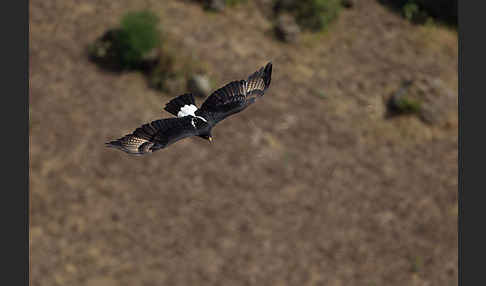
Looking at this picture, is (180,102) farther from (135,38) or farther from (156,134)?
(135,38)

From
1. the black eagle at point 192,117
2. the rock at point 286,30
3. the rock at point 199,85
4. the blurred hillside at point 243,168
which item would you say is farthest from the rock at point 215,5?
the black eagle at point 192,117

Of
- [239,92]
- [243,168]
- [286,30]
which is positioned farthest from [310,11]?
[239,92]

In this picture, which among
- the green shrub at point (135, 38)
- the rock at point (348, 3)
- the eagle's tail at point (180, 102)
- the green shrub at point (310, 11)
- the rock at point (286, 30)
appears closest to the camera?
the eagle's tail at point (180, 102)

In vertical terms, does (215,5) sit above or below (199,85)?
above

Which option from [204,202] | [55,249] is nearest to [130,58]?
[204,202]

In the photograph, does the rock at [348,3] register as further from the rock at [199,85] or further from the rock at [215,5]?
the rock at [199,85]

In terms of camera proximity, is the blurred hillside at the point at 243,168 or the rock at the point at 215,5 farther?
the rock at the point at 215,5
